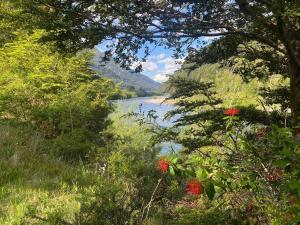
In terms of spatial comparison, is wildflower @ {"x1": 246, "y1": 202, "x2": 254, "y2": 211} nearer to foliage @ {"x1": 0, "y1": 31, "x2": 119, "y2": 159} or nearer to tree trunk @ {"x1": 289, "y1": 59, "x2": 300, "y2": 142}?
tree trunk @ {"x1": 289, "y1": 59, "x2": 300, "y2": 142}

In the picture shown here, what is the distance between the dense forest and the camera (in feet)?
10.1

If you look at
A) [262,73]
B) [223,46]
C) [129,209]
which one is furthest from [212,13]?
[129,209]

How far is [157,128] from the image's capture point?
8.56 meters

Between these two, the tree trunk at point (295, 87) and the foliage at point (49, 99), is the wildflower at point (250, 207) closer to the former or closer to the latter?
the tree trunk at point (295, 87)

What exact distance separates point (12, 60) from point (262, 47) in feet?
26.8

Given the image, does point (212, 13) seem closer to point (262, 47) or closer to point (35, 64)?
point (262, 47)

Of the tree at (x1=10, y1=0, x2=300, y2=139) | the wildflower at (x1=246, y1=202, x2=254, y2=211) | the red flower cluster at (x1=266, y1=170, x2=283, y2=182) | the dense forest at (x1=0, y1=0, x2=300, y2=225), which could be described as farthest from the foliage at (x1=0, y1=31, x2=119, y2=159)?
the red flower cluster at (x1=266, y1=170, x2=283, y2=182)

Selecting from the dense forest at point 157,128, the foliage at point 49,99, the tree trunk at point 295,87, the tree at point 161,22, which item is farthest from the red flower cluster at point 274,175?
the foliage at point 49,99

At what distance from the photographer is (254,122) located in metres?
9.79

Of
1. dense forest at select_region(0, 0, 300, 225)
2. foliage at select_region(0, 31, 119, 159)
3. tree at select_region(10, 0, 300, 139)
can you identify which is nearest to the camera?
dense forest at select_region(0, 0, 300, 225)

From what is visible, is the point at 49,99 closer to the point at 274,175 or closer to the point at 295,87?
the point at 295,87

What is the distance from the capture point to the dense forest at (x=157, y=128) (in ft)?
10.1

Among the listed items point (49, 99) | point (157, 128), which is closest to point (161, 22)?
point (157, 128)

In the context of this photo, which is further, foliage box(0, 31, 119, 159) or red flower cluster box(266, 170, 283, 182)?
foliage box(0, 31, 119, 159)
